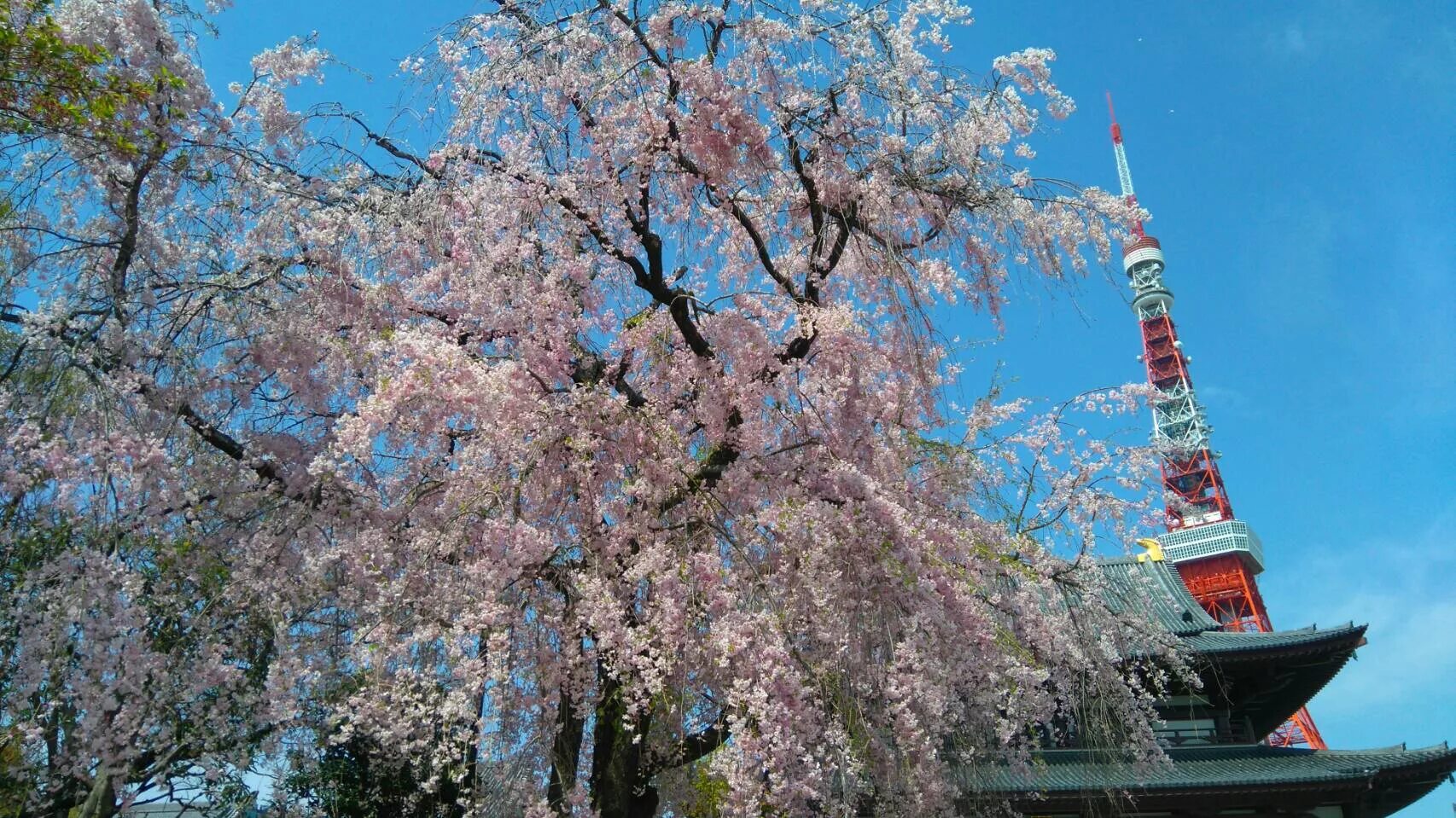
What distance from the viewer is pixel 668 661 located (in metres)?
4.41

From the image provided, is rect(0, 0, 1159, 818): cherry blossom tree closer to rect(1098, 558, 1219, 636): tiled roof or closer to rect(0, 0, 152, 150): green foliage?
rect(0, 0, 152, 150): green foliage

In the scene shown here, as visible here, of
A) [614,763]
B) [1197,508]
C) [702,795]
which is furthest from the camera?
[1197,508]

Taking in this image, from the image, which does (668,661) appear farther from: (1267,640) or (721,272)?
(1267,640)

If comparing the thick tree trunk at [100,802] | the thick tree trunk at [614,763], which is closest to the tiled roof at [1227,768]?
the thick tree trunk at [614,763]

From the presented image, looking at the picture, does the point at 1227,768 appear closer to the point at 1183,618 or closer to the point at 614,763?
the point at 1183,618

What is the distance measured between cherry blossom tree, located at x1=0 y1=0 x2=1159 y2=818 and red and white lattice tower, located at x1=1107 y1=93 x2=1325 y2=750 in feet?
53.7

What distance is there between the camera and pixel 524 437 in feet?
15.4

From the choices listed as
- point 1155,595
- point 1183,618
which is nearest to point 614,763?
point 1155,595

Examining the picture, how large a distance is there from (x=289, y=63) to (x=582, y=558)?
3.33 metres

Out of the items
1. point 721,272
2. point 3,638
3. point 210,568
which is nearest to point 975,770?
point 721,272

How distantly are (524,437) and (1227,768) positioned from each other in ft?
35.3

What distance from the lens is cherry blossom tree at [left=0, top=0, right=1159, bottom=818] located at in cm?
429

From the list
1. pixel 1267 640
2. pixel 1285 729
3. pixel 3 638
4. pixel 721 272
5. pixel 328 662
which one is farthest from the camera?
pixel 1285 729

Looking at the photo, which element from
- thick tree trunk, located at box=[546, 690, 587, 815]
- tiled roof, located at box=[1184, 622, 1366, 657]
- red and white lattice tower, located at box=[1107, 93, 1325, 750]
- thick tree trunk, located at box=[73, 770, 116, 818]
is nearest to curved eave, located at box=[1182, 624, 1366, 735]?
tiled roof, located at box=[1184, 622, 1366, 657]
